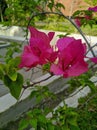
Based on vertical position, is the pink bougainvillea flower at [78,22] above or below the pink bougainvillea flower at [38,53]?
below

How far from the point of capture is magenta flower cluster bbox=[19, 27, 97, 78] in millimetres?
619

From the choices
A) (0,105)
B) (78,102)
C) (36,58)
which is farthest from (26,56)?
(78,102)

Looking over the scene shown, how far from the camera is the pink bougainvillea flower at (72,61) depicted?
616mm

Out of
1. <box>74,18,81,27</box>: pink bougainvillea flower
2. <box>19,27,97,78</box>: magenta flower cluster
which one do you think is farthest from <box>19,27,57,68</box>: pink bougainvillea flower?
<box>74,18,81,27</box>: pink bougainvillea flower

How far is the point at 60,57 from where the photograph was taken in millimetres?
643

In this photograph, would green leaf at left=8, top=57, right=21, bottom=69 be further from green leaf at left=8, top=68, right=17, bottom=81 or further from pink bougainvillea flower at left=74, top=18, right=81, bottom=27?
pink bougainvillea flower at left=74, top=18, right=81, bottom=27

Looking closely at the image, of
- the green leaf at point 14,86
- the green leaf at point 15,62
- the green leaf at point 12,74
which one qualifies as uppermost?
the green leaf at point 15,62

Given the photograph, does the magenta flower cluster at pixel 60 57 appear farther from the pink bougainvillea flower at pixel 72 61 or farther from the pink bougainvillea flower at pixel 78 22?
the pink bougainvillea flower at pixel 78 22

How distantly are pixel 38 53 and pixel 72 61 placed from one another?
3.3 inches

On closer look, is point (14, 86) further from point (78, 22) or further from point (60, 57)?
point (78, 22)

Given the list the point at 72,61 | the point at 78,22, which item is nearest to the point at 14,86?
the point at 72,61

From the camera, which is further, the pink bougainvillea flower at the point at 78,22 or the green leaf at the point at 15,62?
the pink bougainvillea flower at the point at 78,22

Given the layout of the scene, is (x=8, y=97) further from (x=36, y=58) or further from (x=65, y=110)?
(x=36, y=58)


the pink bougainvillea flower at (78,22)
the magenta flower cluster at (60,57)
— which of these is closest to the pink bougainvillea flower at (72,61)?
the magenta flower cluster at (60,57)
